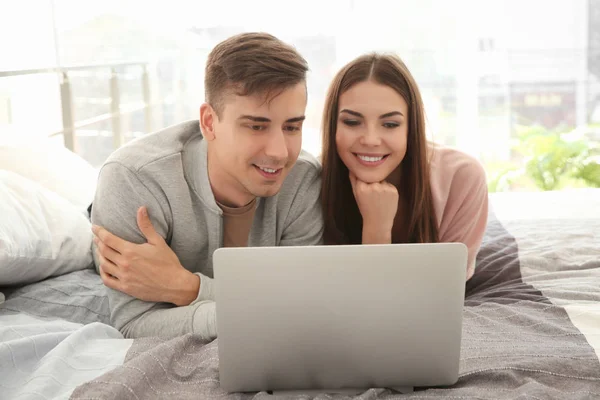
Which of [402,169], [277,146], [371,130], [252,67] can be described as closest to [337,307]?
[277,146]

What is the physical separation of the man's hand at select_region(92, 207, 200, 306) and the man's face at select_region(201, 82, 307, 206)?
0.75 feet

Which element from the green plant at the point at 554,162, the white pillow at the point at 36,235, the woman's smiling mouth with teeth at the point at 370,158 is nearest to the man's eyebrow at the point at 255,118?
the woman's smiling mouth with teeth at the point at 370,158

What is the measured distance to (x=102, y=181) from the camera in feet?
5.09

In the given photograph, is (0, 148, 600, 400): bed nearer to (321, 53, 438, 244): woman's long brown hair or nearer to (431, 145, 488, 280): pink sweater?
(431, 145, 488, 280): pink sweater

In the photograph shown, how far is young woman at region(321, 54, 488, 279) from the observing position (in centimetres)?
174

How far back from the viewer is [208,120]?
62.6 inches

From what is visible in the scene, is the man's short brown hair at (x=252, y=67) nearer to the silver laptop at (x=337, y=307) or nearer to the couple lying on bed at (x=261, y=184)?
the couple lying on bed at (x=261, y=184)

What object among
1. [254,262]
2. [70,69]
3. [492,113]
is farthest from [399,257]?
[492,113]

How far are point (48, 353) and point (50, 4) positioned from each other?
3.14 meters

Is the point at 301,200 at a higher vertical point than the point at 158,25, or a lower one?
lower

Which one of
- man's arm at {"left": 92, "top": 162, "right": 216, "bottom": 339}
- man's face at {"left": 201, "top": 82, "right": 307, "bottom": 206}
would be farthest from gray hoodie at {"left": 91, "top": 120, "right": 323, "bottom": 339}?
man's face at {"left": 201, "top": 82, "right": 307, "bottom": 206}

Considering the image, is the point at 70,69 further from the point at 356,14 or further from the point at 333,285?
the point at 333,285

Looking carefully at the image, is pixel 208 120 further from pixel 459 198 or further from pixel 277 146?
pixel 459 198

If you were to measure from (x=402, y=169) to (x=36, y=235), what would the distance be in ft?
3.17
